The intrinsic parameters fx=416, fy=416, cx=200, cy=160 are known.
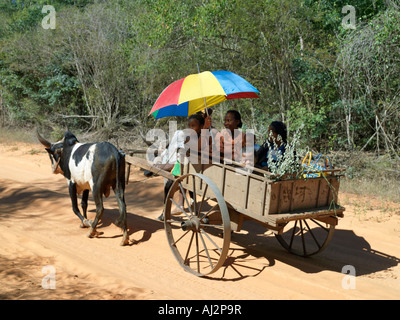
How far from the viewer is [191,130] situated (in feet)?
20.8

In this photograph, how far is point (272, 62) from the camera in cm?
1116

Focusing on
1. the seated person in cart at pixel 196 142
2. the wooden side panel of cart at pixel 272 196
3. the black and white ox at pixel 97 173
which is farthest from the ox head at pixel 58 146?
the wooden side panel of cart at pixel 272 196

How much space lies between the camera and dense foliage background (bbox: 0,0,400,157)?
9930mm

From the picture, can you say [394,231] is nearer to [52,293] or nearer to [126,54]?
[52,293]

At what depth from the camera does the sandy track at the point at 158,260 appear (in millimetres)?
4645

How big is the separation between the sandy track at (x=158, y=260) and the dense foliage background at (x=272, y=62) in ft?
9.76

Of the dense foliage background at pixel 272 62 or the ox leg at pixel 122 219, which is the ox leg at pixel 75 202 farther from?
the dense foliage background at pixel 272 62

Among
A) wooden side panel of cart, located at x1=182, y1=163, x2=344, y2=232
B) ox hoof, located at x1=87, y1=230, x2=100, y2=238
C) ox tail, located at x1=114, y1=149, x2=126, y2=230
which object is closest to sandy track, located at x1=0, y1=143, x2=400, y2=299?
ox hoof, located at x1=87, y1=230, x2=100, y2=238

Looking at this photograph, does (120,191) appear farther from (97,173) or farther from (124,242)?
(124,242)

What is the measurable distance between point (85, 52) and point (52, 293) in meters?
12.8

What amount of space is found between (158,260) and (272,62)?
7200mm

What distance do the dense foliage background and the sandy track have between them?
297cm

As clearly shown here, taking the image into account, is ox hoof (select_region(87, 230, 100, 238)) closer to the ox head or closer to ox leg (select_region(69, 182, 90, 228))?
ox leg (select_region(69, 182, 90, 228))

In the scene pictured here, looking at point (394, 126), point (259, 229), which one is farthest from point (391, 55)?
point (259, 229)
